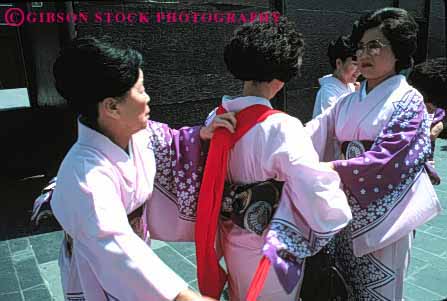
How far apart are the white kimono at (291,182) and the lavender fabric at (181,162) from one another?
0.65ft

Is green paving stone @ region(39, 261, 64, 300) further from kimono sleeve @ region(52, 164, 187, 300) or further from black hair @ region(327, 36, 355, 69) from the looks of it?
black hair @ region(327, 36, 355, 69)

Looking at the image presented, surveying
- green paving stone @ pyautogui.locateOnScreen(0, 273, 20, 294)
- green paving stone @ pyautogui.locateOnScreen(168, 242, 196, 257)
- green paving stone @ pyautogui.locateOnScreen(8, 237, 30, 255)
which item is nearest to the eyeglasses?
green paving stone @ pyautogui.locateOnScreen(168, 242, 196, 257)

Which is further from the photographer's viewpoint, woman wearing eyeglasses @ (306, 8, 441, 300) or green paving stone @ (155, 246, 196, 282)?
green paving stone @ (155, 246, 196, 282)

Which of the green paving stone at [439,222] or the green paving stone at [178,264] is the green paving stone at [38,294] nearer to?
the green paving stone at [178,264]

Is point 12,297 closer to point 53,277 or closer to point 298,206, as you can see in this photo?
point 53,277

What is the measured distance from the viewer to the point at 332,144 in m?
A: 2.00

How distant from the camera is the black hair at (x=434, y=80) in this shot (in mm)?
2127

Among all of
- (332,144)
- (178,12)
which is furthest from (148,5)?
(332,144)

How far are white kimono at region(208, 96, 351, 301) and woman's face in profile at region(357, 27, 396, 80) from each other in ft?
1.99

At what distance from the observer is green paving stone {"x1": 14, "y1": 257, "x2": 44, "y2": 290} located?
2986 millimetres

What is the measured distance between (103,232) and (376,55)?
1433 mm

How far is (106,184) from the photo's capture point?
122 centimetres

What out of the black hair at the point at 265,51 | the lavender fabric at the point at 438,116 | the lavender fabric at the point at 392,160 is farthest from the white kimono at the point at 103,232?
the lavender fabric at the point at 438,116

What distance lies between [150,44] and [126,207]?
Result: 3.50 metres
